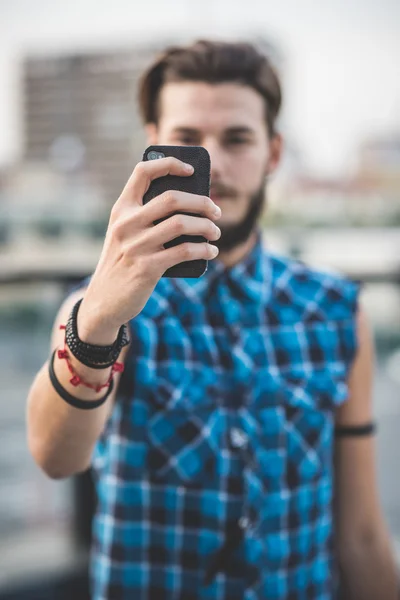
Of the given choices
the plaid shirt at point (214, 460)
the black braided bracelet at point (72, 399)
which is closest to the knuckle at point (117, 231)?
the black braided bracelet at point (72, 399)

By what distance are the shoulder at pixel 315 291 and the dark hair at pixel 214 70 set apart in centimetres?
35

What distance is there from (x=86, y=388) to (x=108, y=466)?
0.38 metres

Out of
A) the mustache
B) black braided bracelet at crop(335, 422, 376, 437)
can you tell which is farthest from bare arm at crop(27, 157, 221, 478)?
black braided bracelet at crop(335, 422, 376, 437)

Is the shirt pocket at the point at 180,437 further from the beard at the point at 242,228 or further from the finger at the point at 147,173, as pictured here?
the finger at the point at 147,173

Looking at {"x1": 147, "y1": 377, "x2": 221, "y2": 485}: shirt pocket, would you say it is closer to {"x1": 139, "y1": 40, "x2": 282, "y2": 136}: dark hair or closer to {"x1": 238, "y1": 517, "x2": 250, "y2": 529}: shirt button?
{"x1": 238, "y1": 517, "x2": 250, "y2": 529}: shirt button

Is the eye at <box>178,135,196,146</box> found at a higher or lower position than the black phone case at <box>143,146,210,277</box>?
higher

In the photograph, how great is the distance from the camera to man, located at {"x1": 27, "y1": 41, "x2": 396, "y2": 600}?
4.27 ft

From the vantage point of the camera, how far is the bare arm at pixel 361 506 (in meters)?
1.52

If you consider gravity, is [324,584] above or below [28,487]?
above

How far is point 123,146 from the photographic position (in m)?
95.9

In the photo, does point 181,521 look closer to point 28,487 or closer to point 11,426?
point 28,487

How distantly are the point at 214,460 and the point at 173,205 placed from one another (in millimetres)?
623

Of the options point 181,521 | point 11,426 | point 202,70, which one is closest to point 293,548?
point 181,521

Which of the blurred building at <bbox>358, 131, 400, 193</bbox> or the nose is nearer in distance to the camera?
the nose
